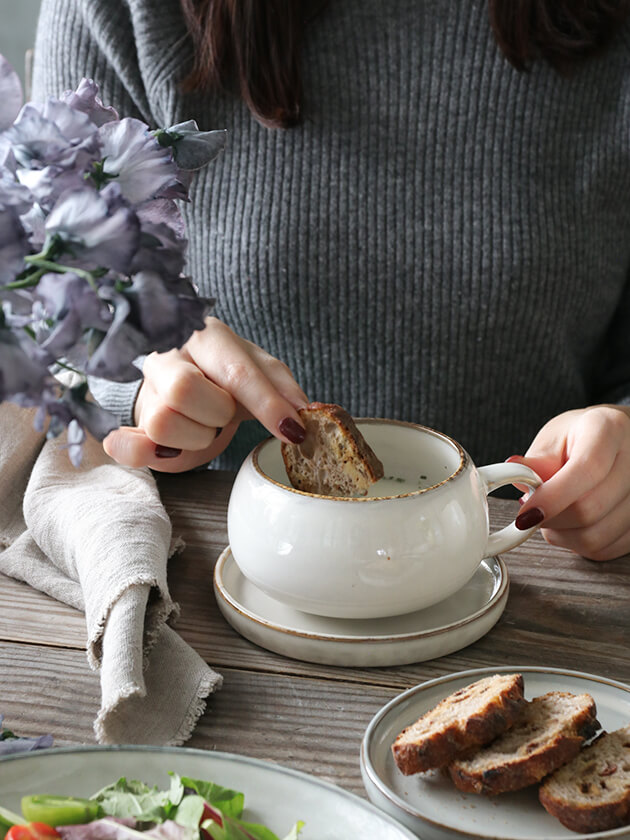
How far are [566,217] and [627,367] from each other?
0.78ft

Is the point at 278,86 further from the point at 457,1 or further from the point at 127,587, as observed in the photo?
the point at 127,587

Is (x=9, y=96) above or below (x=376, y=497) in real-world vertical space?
above

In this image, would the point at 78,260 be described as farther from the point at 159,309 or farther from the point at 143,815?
the point at 143,815

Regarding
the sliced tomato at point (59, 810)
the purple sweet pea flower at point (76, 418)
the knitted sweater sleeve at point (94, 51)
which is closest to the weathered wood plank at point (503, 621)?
the sliced tomato at point (59, 810)

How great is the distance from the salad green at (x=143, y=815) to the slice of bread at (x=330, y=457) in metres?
0.30

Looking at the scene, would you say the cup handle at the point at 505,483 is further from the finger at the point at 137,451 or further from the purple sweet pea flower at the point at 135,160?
the purple sweet pea flower at the point at 135,160

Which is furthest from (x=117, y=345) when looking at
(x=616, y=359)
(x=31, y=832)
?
(x=616, y=359)

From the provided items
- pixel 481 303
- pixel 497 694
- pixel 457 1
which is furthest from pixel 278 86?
pixel 497 694

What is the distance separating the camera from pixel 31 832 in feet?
1.31

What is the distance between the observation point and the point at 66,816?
0.42m

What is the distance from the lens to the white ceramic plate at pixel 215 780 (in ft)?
1.46

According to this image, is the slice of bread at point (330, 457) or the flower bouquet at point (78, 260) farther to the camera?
the slice of bread at point (330, 457)

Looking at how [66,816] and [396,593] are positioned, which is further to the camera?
[396,593]

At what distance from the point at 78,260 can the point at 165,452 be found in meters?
0.50
